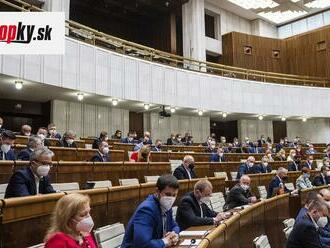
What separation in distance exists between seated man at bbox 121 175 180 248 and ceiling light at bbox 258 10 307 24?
1801cm

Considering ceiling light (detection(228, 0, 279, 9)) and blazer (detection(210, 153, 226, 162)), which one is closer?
blazer (detection(210, 153, 226, 162))

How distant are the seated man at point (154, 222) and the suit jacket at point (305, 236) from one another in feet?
3.54

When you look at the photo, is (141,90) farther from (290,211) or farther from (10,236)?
(10,236)

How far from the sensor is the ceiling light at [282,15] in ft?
62.1

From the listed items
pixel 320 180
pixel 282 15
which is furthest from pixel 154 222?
pixel 282 15

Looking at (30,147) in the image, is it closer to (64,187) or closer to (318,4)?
(64,187)

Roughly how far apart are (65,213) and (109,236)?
815mm

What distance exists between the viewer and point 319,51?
17.2 m

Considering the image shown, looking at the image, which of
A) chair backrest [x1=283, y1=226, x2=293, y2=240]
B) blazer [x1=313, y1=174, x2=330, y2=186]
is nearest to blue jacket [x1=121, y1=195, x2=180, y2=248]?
chair backrest [x1=283, y1=226, x2=293, y2=240]

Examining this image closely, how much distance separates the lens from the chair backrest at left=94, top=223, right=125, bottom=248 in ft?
8.18

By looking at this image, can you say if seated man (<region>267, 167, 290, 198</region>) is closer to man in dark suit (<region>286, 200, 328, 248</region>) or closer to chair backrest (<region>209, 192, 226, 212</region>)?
chair backrest (<region>209, 192, 226, 212</region>)

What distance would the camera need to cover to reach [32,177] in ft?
11.0

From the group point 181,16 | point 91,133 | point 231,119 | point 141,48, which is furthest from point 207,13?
point 91,133

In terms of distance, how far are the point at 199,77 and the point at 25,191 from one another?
10.7m
